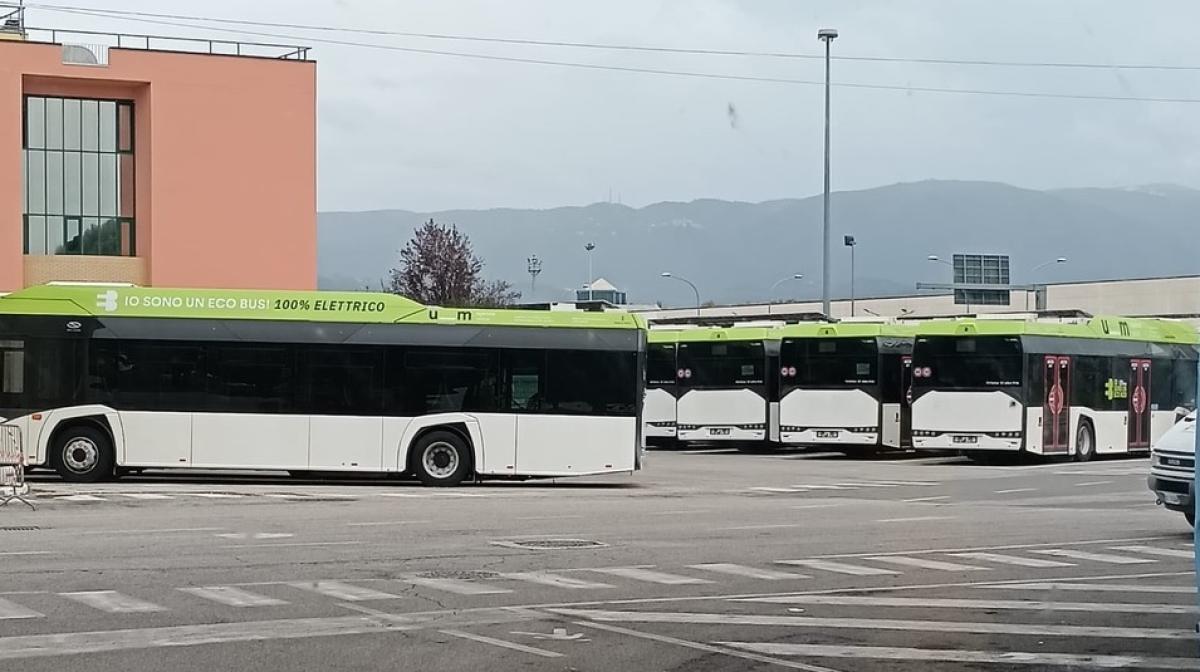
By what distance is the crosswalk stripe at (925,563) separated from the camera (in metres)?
14.5

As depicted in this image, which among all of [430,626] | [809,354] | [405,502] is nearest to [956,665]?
[430,626]

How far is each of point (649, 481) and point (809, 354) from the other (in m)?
11.0

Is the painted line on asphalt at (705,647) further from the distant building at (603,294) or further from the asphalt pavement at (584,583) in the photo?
the distant building at (603,294)

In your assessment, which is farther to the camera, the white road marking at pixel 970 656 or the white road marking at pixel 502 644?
the white road marking at pixel 502 644

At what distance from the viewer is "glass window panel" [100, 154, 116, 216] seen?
5150 cm

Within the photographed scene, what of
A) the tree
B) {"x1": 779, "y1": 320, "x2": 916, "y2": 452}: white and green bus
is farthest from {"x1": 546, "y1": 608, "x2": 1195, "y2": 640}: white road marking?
the tree

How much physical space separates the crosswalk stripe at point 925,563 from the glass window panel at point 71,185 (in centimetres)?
4115

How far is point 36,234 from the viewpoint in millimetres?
50938

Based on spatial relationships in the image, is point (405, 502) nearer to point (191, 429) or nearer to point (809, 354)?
point (191, 429)

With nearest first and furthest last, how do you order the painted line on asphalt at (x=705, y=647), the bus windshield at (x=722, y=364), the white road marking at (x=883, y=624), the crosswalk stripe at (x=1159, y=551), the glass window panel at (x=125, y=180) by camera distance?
the painted line on asphalt at (x=705, y=647) < the white road marking at (x=883, y=624) < the crosswalk stripe at (x=1159, y=551) < the bus windshield at (x=722, y=364) < the glass window panel at (x=125, y=180)

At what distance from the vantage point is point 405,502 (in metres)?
22.3

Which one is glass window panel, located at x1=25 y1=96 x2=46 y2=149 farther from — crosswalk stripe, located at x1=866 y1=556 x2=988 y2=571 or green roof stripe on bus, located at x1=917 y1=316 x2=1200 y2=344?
crosswalk stripe, located at x1=866 y1=556 x2=988 y2=571

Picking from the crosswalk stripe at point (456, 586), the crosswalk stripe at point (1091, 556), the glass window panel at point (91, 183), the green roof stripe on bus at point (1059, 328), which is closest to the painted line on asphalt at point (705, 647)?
the crosswalk stripe at point (456, 586)

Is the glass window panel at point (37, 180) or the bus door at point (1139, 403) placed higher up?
the glass window panel at point (37, 180)
